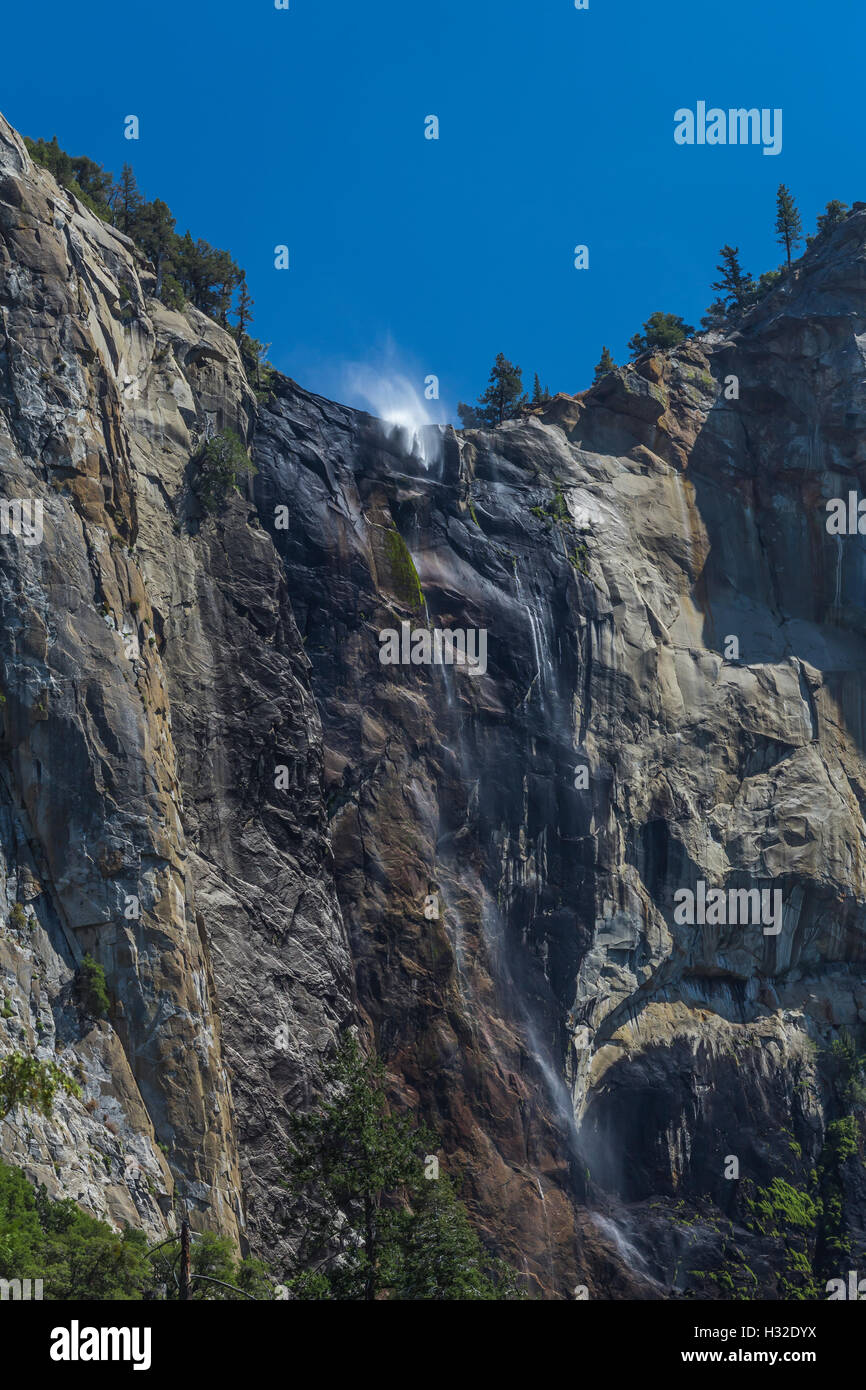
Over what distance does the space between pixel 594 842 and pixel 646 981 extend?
5.98 meters

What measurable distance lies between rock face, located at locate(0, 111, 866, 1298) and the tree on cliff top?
519 cm

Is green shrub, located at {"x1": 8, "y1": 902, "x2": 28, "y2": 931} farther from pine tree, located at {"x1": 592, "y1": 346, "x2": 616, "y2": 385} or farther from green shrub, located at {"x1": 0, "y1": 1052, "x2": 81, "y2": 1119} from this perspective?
pine tree, located at {"x1": 592, "y1": 346, "x2": 616, "y2": 385}

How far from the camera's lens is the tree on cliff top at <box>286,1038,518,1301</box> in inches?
1142

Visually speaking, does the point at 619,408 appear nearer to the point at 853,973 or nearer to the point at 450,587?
the point at 450,587

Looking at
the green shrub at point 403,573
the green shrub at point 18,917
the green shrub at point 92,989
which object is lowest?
the green shrub at point 92,989

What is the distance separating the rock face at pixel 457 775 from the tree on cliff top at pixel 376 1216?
17.0 feet

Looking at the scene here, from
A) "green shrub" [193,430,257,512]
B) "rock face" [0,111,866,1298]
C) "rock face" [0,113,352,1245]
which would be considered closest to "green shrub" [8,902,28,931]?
"rock face" [0,113,352,1245]

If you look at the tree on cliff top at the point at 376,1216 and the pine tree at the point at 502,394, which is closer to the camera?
the tree on cliff top at the point at 376,1216

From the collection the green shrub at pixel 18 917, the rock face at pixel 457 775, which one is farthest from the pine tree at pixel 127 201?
the green shrub at pixel 18 917

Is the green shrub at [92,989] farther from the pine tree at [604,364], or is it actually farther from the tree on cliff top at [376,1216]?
the pine tree at [604,364]

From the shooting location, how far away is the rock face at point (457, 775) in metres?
37.5

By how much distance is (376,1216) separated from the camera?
30.4 m

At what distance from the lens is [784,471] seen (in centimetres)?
6831

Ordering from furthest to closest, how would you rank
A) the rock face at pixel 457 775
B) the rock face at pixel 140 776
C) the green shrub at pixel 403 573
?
the green shrub at pixel 403 573, the rock face at pixel 457 775, the rock face at pixel 140 776
